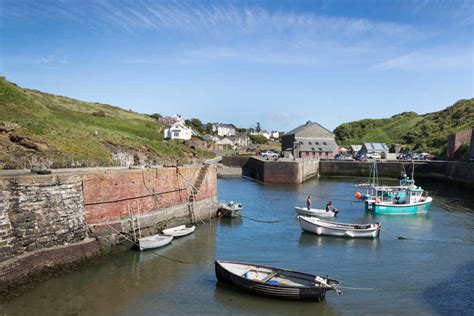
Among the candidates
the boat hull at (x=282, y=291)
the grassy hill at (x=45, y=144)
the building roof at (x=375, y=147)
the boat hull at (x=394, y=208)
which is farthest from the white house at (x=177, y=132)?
the boat hull at (x=282, y=291)

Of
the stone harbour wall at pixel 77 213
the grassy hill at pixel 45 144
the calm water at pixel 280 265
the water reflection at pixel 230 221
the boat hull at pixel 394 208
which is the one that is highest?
the grassy hill at pixel 45 144

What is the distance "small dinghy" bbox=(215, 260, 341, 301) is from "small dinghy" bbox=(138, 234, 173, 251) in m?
5.53

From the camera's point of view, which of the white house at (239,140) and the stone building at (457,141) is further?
the white house at (239,140)

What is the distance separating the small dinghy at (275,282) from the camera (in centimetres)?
1590

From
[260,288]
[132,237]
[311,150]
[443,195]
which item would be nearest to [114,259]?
[132,237]

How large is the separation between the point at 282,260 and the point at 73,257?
1017 centimetres

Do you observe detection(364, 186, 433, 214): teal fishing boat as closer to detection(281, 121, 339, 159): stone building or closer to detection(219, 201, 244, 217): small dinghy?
detection(219, 201, 244, 217): small dinghy

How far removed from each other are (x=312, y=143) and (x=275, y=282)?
6205cm

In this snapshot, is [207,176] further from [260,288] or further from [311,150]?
[311,150]

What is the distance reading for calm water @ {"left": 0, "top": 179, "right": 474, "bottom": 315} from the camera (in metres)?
15.6

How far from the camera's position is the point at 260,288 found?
16328 mm

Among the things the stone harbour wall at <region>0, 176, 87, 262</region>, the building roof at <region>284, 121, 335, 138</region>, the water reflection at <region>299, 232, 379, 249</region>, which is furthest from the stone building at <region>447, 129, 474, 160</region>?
the stone harbour wall at <region>0, 176, 87, 262</region>

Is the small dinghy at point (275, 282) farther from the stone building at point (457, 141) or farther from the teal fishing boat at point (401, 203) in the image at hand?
the stone building at point (457, 141)

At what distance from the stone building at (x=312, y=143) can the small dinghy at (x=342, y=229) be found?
157 feet
